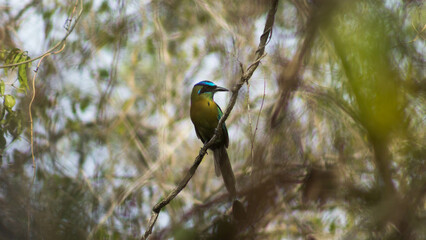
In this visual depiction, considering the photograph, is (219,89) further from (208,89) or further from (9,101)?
(9,101)

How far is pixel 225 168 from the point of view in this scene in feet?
14.9

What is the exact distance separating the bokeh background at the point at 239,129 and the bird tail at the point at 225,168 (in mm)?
93

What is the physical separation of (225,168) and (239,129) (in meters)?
0.86

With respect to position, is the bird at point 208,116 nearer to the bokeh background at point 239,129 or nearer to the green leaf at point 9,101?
the bokeh background at point 239,129

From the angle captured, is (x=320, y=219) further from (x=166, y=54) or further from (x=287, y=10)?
(x=166, y=54)

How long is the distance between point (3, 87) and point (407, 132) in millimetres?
3545

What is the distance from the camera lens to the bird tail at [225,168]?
428 cm

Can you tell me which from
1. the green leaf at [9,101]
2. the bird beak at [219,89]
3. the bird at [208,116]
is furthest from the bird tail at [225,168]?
the green leaf at [9,101]

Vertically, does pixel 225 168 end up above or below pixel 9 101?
below

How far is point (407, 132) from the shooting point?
3.49 metres

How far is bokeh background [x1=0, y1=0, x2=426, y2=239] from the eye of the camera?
11.7 feet

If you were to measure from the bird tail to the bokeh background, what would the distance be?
93mm

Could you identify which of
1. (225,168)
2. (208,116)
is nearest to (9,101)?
(208,116)

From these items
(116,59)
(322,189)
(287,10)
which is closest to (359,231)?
(322,189)
